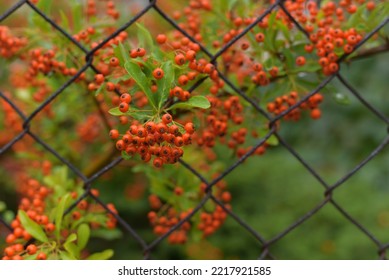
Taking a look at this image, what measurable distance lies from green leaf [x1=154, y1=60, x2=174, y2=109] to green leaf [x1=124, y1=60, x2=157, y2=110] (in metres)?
0.01

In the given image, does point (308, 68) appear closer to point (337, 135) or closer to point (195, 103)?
point (195, 103)

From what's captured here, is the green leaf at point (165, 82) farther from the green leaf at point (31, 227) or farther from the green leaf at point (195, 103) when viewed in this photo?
the green leaf at point (31, 227)

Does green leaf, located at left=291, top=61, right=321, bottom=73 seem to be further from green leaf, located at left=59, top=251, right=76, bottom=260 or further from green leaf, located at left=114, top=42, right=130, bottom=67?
green leaf, located at left=59, top=251, right=76, bottom=260

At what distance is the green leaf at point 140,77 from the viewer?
1064mm

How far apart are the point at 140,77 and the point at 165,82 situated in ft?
0.15

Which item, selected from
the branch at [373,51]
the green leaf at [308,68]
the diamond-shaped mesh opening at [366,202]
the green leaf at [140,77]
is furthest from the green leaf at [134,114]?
the diamond-shaped mesh opening at [366,202]

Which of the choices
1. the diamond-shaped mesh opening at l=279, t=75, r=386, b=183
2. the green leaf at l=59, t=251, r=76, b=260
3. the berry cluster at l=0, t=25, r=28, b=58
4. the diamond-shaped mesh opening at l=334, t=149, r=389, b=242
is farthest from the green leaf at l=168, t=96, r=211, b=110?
the diamond-shaped mesh opening at l=279, t=75, r=386, b=183

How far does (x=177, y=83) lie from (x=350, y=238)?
62.0 inches

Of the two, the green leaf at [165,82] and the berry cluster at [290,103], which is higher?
the berry cluster at [290,103]

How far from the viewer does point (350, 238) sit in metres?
2.49

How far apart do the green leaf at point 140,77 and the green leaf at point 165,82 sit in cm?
1

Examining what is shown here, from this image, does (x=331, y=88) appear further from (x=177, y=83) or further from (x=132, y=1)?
(x=132, y=1)

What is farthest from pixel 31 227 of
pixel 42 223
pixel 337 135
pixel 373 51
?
pixel 337 135

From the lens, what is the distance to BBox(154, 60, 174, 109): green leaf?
3.52 ft
